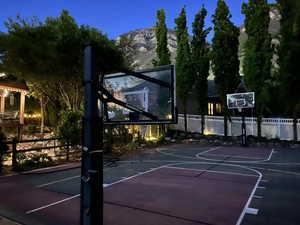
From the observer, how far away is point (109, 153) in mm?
11648

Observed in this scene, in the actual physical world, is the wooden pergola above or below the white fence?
above

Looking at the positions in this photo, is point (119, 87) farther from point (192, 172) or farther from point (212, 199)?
point (192, 172)

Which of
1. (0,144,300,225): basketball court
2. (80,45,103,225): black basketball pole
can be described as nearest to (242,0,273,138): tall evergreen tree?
(0,144,300,225): basketball court

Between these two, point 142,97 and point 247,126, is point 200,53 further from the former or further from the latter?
point 142,97

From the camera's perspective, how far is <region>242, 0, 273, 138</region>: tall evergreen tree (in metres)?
15.1

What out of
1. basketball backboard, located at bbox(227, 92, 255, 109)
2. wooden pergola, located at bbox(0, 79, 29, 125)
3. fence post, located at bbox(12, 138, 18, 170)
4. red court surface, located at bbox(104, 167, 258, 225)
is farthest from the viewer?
wooden pergola, located at bbox(0, 79, 29, 125)

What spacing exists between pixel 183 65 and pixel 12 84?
1235 cm

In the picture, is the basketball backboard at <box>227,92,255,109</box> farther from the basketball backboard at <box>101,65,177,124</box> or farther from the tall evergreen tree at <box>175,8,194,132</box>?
the basketball backboard at <box>101,65,177,124</box>

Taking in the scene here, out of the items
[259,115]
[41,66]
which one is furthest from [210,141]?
[41,66]

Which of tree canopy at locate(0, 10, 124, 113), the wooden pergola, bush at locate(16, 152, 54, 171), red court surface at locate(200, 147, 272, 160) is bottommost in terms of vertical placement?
red court surface at locate(200, 147, 272, 160)

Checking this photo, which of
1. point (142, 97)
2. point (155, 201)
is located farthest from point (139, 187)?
point (142, 97)

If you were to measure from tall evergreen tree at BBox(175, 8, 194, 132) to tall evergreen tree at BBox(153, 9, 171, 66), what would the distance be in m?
1.00

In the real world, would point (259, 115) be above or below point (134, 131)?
above

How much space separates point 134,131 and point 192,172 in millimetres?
8237
